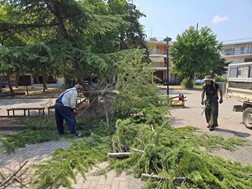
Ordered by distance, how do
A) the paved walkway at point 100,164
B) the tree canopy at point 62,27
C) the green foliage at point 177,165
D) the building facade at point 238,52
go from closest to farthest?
the green foliage at point 177,165
the paved walkway at point 100,164
the tree canopy at point 62,27
the building facade at point 238,52

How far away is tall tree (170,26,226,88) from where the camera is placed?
30562 mm

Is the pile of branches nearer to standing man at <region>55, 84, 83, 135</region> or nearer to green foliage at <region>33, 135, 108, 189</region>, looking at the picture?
green foliage at <region>33, 135, 108, 189</region>

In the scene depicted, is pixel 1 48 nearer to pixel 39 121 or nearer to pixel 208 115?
pixel 39 121

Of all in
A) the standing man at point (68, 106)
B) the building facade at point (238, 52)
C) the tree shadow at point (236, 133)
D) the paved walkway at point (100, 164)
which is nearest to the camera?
the paved walkway at point (100, 164)

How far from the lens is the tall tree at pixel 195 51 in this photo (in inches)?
1203

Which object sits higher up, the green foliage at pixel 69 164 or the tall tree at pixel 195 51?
the tall tree at pixel 195 51

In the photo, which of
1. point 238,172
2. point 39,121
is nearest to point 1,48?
point 39,121

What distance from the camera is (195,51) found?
101 ft

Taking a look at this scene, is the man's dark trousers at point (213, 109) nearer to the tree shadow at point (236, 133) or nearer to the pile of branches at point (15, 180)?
the tree shadow at point (236, 133)

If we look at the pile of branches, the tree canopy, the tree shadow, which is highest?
the tree canopy

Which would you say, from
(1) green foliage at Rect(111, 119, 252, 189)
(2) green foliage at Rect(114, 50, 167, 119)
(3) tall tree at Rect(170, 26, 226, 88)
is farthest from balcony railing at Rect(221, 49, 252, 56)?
(1) green foliage at Rect(111, 119, 252, 189)

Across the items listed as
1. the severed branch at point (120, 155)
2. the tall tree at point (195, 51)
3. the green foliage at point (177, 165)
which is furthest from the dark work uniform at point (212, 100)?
the tall tree at point (195, 51)

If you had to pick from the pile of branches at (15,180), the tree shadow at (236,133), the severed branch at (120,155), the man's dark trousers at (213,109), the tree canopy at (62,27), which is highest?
the tree canopy at (62,27)

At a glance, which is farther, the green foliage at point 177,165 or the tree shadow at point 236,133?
the tree shadow at point 236,133
